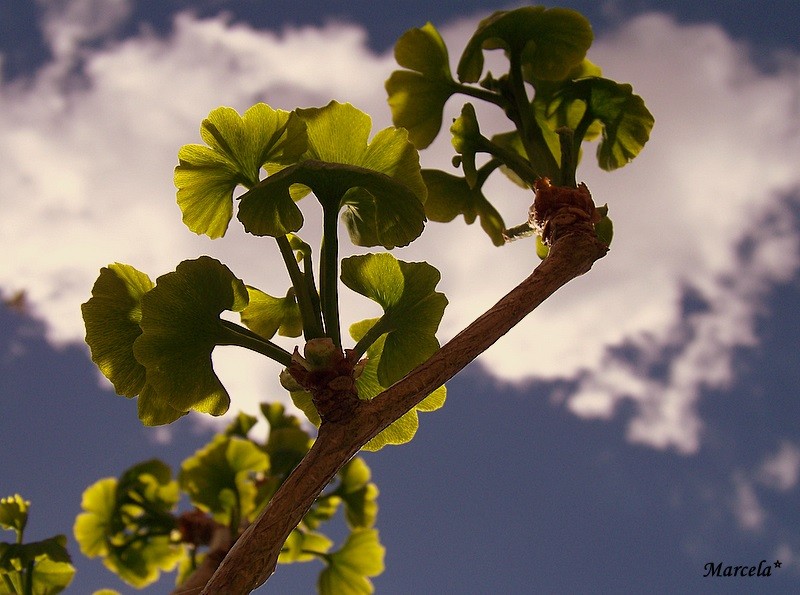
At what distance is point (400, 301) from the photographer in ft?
2.74

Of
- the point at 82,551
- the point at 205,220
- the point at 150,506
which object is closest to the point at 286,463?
the point at 150,506

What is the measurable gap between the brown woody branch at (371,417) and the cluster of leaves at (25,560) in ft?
3.03

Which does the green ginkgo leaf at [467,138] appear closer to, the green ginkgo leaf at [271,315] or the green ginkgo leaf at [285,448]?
the green ginkgo leaf at [271,315]

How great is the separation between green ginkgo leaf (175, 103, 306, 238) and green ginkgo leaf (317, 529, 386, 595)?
0.89 metres

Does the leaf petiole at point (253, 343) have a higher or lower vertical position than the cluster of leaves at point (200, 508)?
lower

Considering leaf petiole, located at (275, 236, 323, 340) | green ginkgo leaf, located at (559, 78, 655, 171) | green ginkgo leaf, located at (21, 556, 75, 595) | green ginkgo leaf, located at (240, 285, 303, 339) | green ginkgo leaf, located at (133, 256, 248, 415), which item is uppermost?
green ginkgo leaf, located at (559, 78, 655, 171)

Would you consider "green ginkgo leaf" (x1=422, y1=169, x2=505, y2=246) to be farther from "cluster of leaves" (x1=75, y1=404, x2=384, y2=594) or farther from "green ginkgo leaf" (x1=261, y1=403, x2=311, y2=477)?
"green ginkgo leaf" (x1=261, y1=403, x2=311, y2=477)

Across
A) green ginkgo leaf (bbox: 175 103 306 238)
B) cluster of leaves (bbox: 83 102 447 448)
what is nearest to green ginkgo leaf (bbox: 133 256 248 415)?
cluster of leaves (bbox: 83 102 447 448)

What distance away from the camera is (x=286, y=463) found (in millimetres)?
1832

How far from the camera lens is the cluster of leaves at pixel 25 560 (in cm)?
127

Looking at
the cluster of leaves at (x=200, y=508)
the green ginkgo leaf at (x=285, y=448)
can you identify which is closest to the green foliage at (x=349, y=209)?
the cluster of leaves at (x=200, y=508)

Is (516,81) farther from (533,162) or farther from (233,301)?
Answer: (233,301)

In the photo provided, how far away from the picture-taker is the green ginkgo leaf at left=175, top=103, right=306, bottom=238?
77 centimetres

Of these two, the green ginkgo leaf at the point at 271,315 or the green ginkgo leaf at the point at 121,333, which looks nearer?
the green ginkgo leaf at the point at 121,333
